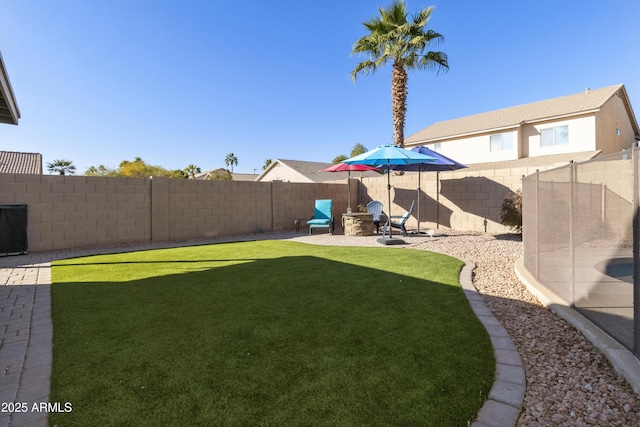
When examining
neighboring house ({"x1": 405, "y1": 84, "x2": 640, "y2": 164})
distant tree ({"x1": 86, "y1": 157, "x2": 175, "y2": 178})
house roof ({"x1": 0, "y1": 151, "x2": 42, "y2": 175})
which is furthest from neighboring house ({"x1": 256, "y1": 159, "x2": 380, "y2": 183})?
house roof ({"x1": 0, "y1": 151, "x2": 42, "y2": 175})

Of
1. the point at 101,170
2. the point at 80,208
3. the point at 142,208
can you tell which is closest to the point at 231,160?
the point at 101,170

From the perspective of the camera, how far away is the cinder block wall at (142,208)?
8.34m

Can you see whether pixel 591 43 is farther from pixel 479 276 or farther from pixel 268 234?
pixel 268 234

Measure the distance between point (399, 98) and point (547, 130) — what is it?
10502mm

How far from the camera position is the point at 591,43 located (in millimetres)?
13078

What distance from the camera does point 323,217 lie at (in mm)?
11984

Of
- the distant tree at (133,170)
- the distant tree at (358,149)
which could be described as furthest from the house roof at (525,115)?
the distant tree at (358,149)

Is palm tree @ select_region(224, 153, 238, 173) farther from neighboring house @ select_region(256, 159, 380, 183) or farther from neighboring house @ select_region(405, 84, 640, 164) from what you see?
neighboring house @ select_region(405, 84, 640, 164)

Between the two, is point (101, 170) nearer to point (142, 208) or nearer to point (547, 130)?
point (142, 208)

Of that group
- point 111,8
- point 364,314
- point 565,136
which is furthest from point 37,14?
point 565,136

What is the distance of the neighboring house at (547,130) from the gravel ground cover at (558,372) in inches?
706

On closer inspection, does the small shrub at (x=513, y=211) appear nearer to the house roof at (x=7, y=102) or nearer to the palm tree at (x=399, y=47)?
the palm tree at (x=399, y=47)

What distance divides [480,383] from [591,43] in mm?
16899

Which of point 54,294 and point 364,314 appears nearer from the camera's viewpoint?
point 364,314
